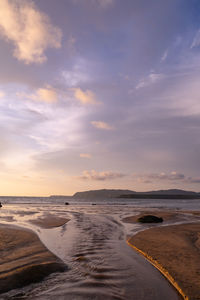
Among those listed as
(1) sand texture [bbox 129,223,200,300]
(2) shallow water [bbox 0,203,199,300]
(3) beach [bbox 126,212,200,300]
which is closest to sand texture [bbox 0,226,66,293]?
(2) shallow water [bbox 0,203,199,300]

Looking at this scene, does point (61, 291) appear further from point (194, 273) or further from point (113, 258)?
point (194, 273)

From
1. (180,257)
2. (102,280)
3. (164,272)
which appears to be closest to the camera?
(102,280)

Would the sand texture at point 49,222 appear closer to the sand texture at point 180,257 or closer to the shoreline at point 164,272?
the sand texture at point 180,257

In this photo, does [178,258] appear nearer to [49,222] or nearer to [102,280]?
[102,280]

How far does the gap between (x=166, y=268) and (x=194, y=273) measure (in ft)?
2.90

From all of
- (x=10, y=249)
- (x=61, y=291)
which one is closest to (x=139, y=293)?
(x=61, y=291)

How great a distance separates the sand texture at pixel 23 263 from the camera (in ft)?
18.9

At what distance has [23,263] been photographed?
720cm

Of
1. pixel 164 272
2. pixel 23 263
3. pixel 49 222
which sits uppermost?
pixel 23 263

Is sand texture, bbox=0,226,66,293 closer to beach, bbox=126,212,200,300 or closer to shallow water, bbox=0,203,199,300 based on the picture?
shallow water, bbox=0,203,199,300

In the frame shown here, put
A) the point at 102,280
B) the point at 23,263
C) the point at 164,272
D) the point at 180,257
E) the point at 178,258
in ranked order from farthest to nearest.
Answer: the point at 180,257, the point at 178,258, the point at 23,263, the point at 164,272, the point at 102,280

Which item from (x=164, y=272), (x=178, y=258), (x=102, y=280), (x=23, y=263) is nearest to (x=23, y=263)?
(x=23, y=263)

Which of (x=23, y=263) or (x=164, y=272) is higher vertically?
(x=23, y=263)

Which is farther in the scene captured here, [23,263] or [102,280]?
[23,263]
